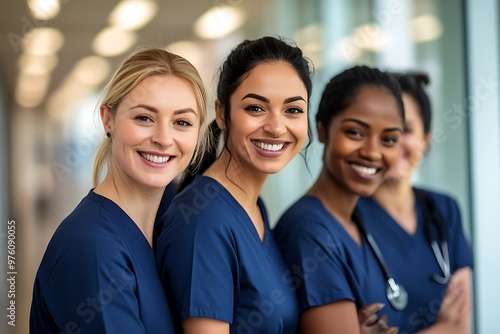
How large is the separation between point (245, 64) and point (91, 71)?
257 cm

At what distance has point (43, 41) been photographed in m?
3.85

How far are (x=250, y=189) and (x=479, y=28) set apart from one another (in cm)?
223

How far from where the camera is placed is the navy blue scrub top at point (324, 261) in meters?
1.56

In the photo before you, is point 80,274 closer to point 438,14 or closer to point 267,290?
point 267,290

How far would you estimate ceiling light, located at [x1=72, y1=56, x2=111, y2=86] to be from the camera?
3.86m

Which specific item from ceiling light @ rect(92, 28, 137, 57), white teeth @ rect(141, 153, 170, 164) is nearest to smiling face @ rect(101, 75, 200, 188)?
white teeth @ rect(141, 153, 170, 164)

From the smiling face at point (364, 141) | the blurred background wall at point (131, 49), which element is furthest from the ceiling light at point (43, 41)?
the smiling face at point (364, 141)

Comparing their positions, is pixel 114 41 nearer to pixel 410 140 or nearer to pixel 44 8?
pixel 44 8

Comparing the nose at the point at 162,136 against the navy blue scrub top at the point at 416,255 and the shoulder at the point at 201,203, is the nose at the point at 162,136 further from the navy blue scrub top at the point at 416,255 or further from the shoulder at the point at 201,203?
the navy blue scrub top at the point at 416,255

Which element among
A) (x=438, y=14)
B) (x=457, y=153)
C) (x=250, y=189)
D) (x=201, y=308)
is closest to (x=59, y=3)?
(x=438, y=14)

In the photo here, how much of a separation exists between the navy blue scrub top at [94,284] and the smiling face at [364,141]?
64cm

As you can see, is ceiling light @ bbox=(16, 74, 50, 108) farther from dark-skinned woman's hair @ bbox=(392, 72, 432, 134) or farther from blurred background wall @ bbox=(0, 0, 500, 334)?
dark-skinned woman's hair @ bbox=(392, 72, 432, 134)

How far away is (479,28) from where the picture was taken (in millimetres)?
3307

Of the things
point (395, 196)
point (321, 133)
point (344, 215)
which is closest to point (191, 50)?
point (395, 196)
